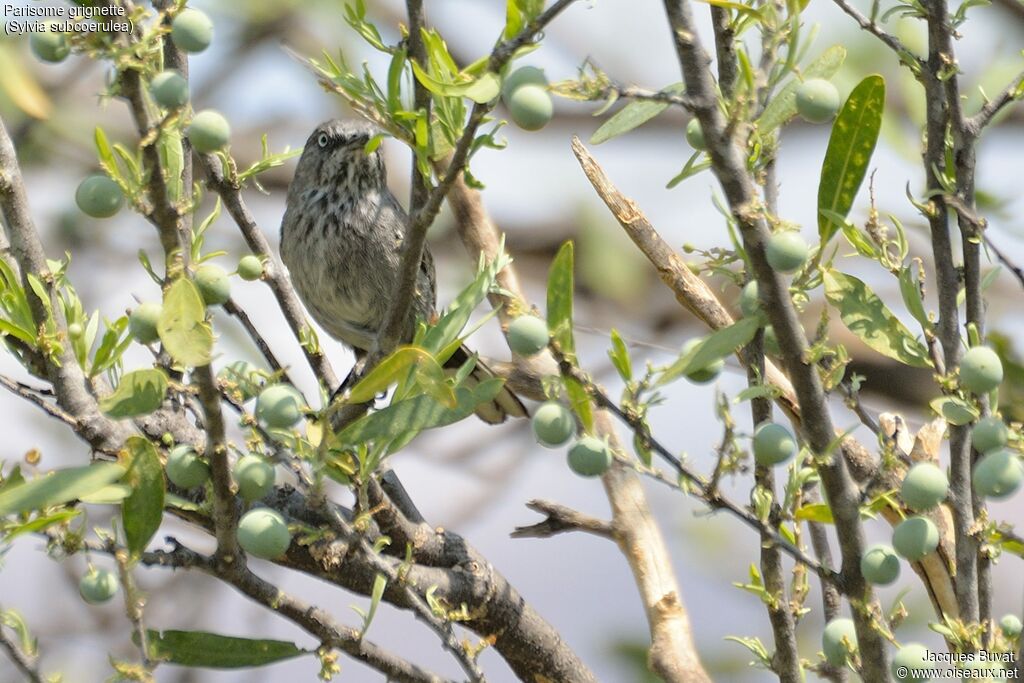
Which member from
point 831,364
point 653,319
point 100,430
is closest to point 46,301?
point 100,430

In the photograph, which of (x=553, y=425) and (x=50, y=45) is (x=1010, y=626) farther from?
(x=50, y=45)

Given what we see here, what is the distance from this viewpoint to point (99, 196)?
154 centimetres

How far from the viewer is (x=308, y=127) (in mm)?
6379

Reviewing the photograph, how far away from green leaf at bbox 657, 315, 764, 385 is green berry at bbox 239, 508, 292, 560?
1.90 ft

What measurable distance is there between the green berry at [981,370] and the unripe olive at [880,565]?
231mm

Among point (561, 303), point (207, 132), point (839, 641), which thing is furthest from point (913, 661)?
point (207, 132)

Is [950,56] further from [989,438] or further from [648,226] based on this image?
[648,226]

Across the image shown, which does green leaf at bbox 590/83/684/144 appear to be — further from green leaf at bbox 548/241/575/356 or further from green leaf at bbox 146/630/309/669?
green leaf at bbox 146/630/309/669

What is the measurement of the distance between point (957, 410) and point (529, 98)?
0.68m

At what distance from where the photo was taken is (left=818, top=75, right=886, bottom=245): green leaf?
5.19 ft

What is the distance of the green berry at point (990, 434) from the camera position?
152 centimetres

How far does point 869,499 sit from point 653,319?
4.52 metres

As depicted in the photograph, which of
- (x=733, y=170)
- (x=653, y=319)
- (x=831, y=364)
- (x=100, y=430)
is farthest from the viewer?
(x=653, y=319)

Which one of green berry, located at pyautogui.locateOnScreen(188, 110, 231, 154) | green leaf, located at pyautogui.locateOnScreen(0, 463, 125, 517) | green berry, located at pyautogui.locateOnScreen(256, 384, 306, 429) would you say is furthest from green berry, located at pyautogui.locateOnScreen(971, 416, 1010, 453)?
green leaf, located at pyautogui.locateOnScreen(0, 463, 125, 517)
